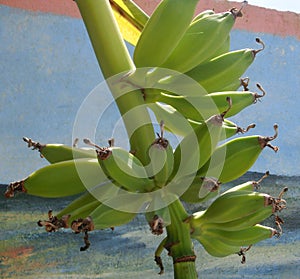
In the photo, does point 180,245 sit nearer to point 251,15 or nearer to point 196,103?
point 196,103

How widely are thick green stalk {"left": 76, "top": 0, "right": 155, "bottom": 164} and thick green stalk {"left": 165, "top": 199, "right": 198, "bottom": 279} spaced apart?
0.18 feet

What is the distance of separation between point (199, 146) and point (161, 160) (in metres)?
0.04

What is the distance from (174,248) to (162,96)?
152mm

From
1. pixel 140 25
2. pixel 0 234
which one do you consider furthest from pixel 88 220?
pixel 0 234

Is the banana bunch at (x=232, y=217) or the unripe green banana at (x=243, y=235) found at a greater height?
the banana bunch at (x=232, y=217)

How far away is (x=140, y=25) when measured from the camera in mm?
719

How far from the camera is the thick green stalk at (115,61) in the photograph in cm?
54

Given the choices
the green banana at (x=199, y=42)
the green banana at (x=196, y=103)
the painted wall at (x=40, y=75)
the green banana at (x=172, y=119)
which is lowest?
the painted wall at (x=40, y=75)

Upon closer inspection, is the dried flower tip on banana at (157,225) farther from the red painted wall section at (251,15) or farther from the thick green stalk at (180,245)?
the red painted wall section at (251,15)

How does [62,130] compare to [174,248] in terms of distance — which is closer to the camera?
[174,248]

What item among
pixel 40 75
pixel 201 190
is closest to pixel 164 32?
pixel 201 190

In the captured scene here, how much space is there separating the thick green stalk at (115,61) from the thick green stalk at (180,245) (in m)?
0.06

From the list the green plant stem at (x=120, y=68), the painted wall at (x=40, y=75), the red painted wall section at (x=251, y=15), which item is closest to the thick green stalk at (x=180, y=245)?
the green plant stem at (x=120, y=68)

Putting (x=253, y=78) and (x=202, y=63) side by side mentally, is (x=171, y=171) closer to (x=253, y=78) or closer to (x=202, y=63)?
(x=202, y=63)
